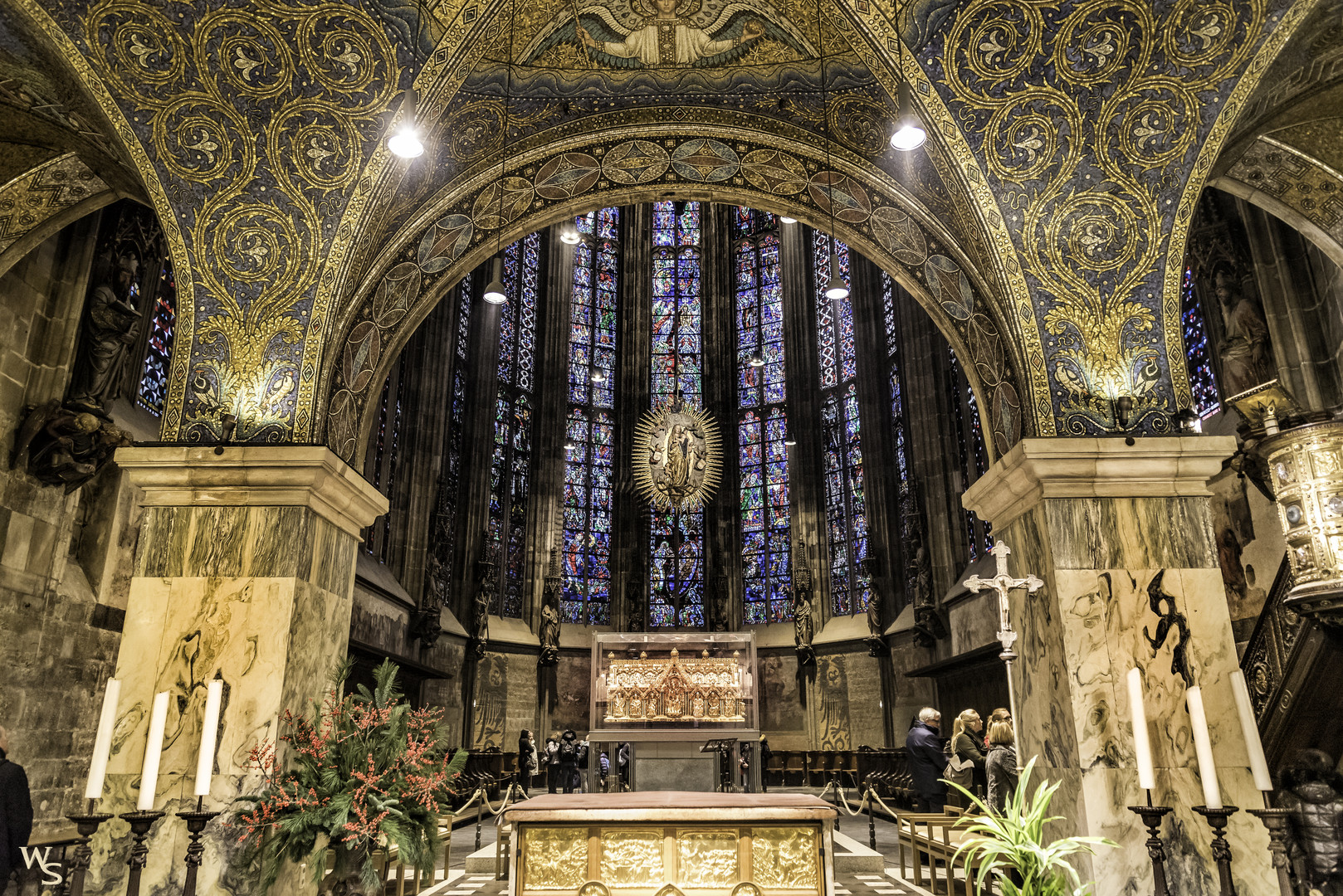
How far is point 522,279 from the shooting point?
22969 mm

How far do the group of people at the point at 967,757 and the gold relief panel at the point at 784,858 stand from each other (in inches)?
48.5

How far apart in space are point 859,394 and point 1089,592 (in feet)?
46.6

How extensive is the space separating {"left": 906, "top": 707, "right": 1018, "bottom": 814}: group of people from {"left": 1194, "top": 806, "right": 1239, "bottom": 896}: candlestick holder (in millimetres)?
2237

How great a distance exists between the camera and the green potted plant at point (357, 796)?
4980 millimetres

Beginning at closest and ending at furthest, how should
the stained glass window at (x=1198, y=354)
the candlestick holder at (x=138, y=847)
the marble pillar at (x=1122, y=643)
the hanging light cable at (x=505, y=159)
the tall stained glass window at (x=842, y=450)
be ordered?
the candlestick holder at (x=138, y=847)
the marble pillar at (x=1122, y=643)
the hanging light cable at (x=505, y=159)
the stained glass window at (x=1198, y=354)
the tall stained glass window at (x=842, y=450)

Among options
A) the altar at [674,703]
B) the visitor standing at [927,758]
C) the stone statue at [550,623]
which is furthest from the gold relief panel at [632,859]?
the stone statue at [550,623]

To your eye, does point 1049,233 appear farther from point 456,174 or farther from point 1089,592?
point 456,174

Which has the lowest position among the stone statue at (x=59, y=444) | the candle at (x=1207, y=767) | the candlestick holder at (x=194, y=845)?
the candlestick holder at (x=194, y=845)

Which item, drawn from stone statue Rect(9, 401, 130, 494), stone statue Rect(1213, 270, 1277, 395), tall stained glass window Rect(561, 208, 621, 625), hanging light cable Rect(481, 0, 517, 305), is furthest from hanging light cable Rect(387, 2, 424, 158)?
tall stained glass window Rect(561, 208, 621, 625)

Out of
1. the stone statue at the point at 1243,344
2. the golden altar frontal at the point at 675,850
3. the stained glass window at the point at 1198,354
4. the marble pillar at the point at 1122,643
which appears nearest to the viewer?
the golden altar frontal at the point at 675,850

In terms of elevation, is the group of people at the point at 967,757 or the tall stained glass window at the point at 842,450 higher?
the tall stained glass window at the point at 842,450

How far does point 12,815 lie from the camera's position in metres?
5.46

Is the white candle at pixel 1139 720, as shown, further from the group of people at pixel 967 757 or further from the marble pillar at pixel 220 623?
the marble pillar at pixel 220 623

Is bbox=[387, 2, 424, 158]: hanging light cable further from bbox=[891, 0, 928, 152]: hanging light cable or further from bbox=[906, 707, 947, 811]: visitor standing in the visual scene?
bbox=[906, 707, 947, 811]: visitor standing
